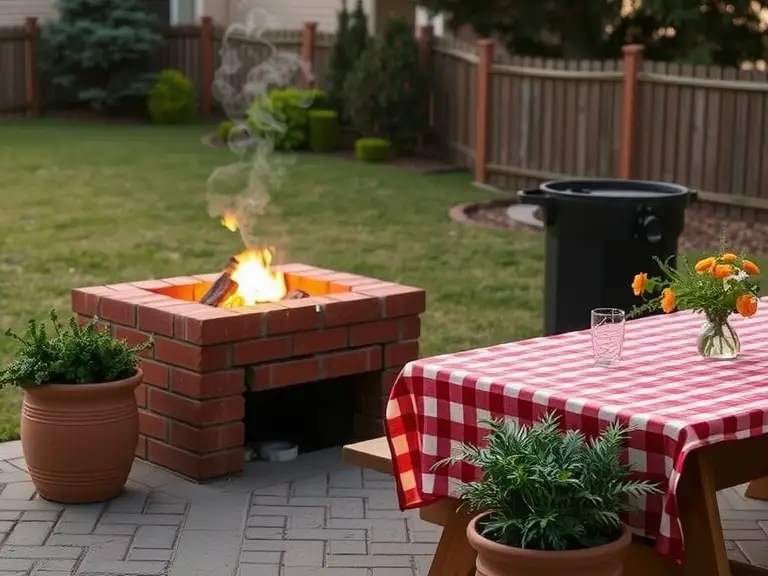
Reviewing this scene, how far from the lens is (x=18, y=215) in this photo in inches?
→ 539

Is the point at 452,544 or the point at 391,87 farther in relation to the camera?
the point at 391,87

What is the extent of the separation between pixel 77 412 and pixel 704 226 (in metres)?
9.13

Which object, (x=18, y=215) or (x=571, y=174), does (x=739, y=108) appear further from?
(x=18, y=215)

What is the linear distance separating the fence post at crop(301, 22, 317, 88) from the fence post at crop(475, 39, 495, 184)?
514cm

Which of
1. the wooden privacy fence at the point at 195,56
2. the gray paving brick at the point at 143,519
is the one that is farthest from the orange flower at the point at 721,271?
the wooden privacy fence at the point at 195,56

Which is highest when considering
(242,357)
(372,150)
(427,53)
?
(427,53)

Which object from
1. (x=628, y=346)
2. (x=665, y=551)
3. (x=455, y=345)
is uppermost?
(x=628, y=346)

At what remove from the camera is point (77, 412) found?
5.57 metres

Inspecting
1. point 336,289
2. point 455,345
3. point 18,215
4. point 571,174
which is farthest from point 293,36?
point 336,289

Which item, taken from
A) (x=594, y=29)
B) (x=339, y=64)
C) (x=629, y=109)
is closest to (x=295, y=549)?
(x=629, y=109)

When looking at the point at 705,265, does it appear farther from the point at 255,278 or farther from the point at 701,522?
the point at 255,278

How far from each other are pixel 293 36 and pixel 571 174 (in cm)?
780

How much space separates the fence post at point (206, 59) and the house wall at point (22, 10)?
2.66 meters

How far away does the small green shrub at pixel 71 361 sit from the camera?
556 centimetres
